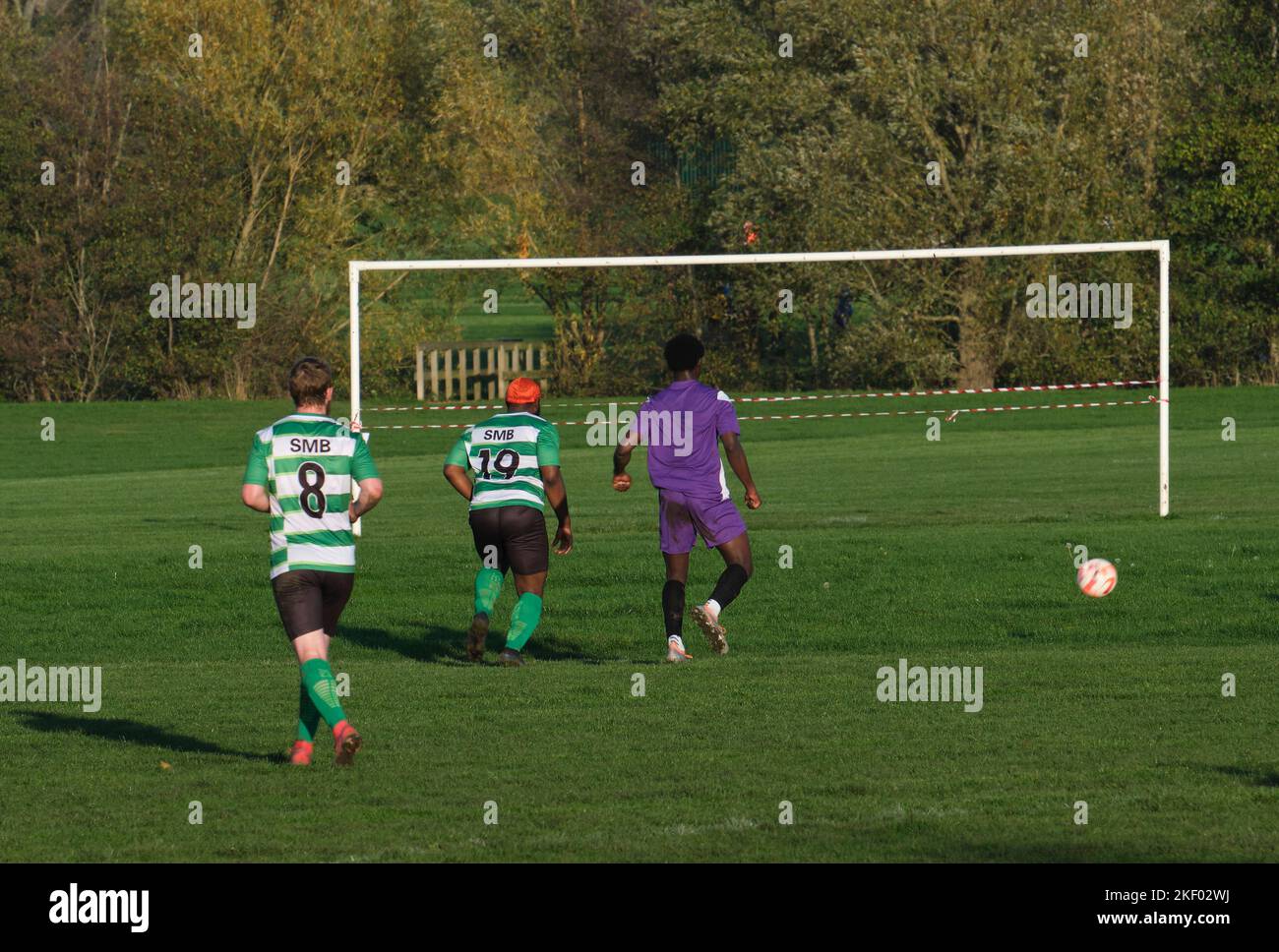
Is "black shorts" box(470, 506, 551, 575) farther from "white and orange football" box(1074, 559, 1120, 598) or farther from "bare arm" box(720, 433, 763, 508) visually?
"white and orange football" box(1074, 559, 1120, 598)

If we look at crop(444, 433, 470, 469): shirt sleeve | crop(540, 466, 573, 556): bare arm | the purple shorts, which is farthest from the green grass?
crop(444, 433, 470, 469): shirt sleeve

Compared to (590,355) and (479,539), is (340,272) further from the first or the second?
(479,539)

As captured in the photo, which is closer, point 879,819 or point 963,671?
point 879,819

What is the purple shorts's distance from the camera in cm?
1326

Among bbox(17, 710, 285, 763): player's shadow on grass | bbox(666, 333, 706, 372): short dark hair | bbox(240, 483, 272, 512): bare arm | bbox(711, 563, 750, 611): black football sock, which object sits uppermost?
bbox(666, 333, 706, 372): short dark hair

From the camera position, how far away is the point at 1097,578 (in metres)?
14.6

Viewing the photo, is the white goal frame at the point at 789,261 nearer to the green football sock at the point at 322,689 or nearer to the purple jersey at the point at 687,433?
the purple jersey at the point at 687,433

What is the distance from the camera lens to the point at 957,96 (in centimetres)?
4572

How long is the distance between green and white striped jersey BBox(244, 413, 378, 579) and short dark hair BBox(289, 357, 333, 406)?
0.31ft

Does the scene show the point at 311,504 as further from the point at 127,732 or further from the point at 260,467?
the point at 127,732

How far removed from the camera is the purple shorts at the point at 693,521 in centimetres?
1326

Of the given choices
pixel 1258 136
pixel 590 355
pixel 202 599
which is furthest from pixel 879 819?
pixel 1258 136

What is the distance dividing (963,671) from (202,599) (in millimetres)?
7604
